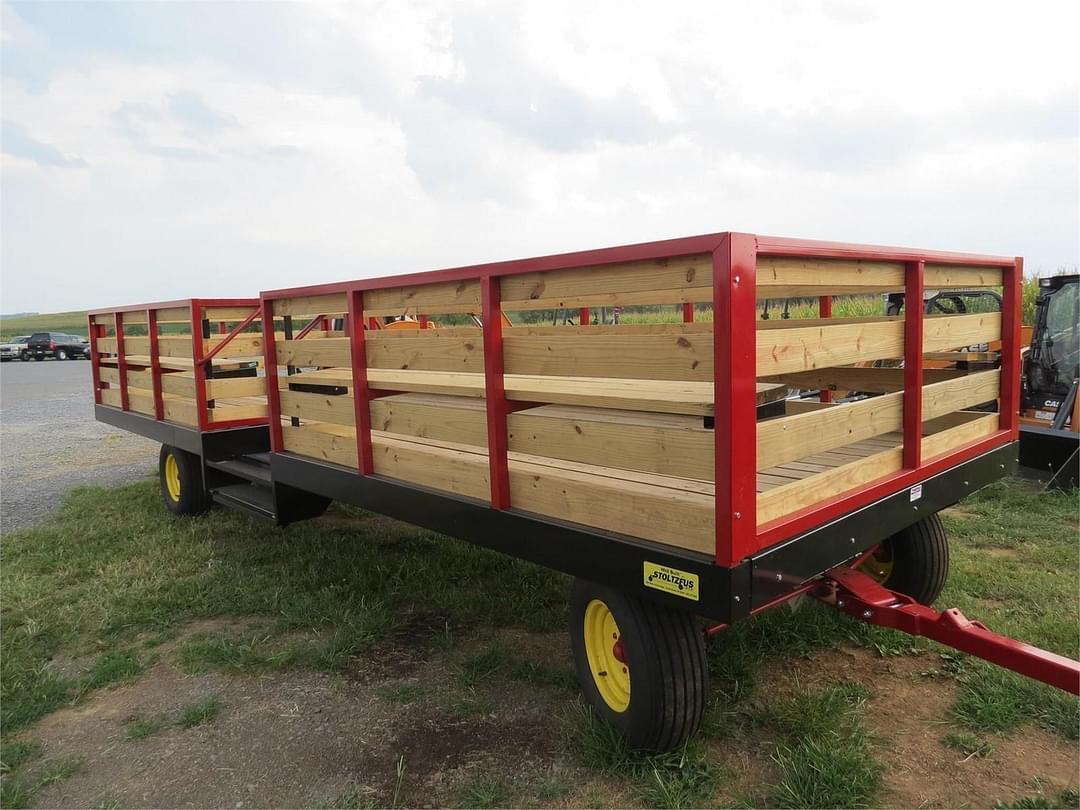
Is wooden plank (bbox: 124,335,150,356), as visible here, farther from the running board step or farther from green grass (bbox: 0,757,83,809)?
green grass (bbox: 0,757,83,809)

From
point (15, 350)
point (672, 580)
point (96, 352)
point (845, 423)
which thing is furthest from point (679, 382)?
point (15, 350)

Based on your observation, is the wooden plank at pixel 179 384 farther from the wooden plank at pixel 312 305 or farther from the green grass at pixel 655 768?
the green grass at pixel 655 768

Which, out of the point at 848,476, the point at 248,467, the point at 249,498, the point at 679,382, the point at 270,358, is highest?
the point at 270,358

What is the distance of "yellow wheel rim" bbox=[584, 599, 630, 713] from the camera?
2.85 meters

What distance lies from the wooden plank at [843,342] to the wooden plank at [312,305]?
1867 mm

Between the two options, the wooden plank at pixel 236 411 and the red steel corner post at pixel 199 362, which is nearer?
the red steel corner post at pixel 199 362

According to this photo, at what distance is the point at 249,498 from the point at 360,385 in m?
1.72

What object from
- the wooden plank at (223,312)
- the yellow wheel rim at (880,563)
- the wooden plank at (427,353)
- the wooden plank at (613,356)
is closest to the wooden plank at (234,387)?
the wooden plank at (223,312)

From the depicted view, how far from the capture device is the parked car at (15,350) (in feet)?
104

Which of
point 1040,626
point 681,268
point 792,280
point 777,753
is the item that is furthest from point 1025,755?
point 681,268

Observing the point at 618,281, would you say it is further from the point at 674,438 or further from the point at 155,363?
the point at 155,363

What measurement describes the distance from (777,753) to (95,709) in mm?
2775

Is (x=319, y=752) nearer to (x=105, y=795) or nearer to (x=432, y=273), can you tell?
(x=105, y=795)

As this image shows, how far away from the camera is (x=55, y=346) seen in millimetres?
32375
